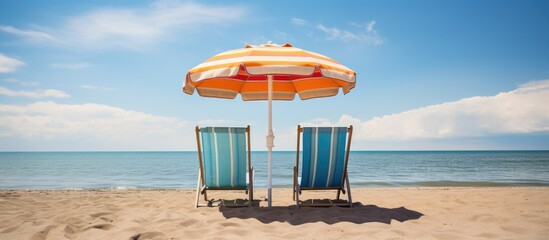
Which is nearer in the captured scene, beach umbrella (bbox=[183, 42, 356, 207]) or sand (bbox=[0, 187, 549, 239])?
sand (bbox=[0, 187, 549, 239])

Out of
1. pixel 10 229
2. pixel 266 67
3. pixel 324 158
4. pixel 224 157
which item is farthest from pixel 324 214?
pixel 10 229

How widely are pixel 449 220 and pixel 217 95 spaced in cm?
339

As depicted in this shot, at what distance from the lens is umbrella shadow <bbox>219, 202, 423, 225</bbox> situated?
3.37 metres

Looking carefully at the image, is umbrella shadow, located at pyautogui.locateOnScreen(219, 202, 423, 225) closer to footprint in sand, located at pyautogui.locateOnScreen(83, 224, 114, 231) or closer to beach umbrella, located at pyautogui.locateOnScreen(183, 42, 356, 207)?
beach umbrella, located at pyautogui.locateOnScreen(183, 42, 356, 207)

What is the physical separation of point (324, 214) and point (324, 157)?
0.75m

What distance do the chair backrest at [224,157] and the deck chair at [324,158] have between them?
0.75 meters

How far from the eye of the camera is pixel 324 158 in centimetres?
411

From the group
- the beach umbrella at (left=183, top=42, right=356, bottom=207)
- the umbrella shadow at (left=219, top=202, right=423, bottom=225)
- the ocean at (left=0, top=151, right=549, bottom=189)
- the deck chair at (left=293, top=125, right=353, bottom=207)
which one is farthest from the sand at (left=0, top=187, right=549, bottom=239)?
the ocean at (left=0, top=151, right=549, bottom=189)

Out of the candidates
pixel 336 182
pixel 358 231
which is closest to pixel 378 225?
pixel 358 231

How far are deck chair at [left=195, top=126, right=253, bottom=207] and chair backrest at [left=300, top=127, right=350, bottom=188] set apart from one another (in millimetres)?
748

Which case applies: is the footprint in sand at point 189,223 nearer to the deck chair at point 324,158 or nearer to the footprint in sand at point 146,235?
the footprint in sand at point 146,235

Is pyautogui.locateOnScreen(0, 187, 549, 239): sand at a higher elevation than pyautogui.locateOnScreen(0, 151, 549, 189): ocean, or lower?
higher

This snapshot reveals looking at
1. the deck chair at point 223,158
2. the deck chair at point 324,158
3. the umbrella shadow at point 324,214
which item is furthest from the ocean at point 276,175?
the umbrella shadow at point 324,214

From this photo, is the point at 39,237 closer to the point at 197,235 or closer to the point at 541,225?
the point at 197,235
